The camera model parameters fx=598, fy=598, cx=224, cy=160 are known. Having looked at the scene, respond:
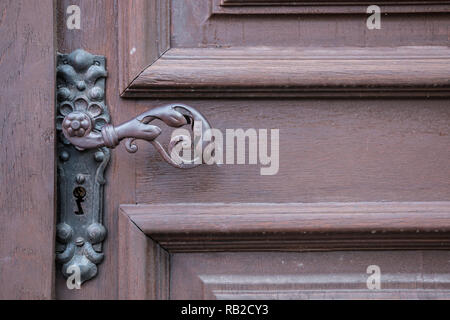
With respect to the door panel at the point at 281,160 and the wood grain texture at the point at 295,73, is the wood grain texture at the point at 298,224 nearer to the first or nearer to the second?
the door panel at the point at 281,160

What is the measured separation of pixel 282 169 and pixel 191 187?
0.09m

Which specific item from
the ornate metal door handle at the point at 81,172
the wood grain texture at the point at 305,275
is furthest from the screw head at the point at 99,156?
the wood grain texture at the point at 305,275

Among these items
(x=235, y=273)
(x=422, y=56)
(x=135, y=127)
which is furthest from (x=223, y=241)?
(x=422, y=56)

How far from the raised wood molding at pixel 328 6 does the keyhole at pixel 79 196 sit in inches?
8.6

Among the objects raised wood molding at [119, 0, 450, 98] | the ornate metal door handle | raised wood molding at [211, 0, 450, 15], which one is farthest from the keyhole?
raised wood molding at [211, 0, 450, 15]

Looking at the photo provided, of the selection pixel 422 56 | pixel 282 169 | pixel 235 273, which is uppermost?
pixel 422 56

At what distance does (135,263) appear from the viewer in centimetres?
57

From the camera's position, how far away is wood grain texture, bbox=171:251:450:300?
580 millimetres

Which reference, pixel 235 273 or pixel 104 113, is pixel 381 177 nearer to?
pixel 235 273

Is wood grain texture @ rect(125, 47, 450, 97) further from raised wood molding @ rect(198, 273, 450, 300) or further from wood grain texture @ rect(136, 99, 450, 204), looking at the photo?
raised wood molding @ rect(198, 273, 450, 300)

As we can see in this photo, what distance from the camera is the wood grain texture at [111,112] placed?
578 millimetres

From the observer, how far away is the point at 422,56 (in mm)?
571

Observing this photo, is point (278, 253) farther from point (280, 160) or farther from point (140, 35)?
point (140, 35)

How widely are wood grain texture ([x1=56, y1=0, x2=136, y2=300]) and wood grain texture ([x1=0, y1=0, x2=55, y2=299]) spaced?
0.03 m
